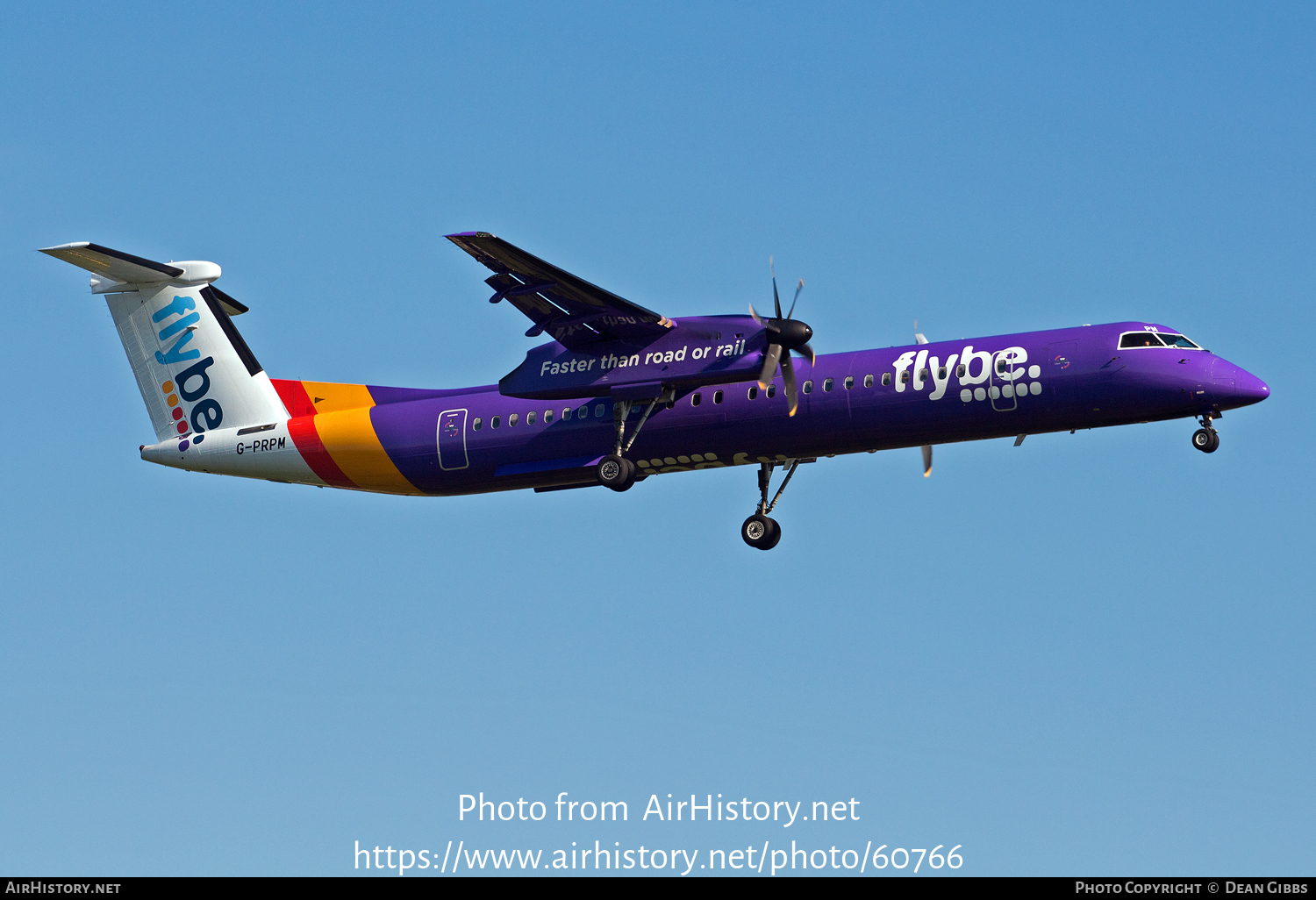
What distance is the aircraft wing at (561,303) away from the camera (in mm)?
28734

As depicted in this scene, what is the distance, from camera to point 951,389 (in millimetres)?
28812

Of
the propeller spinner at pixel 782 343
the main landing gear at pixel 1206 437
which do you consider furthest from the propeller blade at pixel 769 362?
the main landing gear at pixel 1206 437

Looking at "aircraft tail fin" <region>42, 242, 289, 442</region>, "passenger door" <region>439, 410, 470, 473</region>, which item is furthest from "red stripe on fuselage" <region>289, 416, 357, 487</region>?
"passenger door" <region>439, 410, 470, 473</region>

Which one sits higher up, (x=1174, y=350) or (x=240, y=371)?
(x=240, y=371)

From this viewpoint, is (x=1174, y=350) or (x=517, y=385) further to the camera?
(x=517, y=385)

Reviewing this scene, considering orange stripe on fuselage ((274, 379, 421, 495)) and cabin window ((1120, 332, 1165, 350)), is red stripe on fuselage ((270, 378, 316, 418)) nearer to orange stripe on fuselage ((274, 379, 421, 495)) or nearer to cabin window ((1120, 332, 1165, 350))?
orange stripe on fuselage ((274, 379, 421, 495))

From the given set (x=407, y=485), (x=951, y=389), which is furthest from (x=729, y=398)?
(x=407, y=485)

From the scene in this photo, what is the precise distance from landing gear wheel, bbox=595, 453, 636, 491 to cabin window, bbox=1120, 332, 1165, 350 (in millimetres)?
9214

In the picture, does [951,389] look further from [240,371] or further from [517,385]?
[240,371]

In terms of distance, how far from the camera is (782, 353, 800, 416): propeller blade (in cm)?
2922

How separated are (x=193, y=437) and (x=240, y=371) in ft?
5.66

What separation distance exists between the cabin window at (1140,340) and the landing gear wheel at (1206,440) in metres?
1.66
